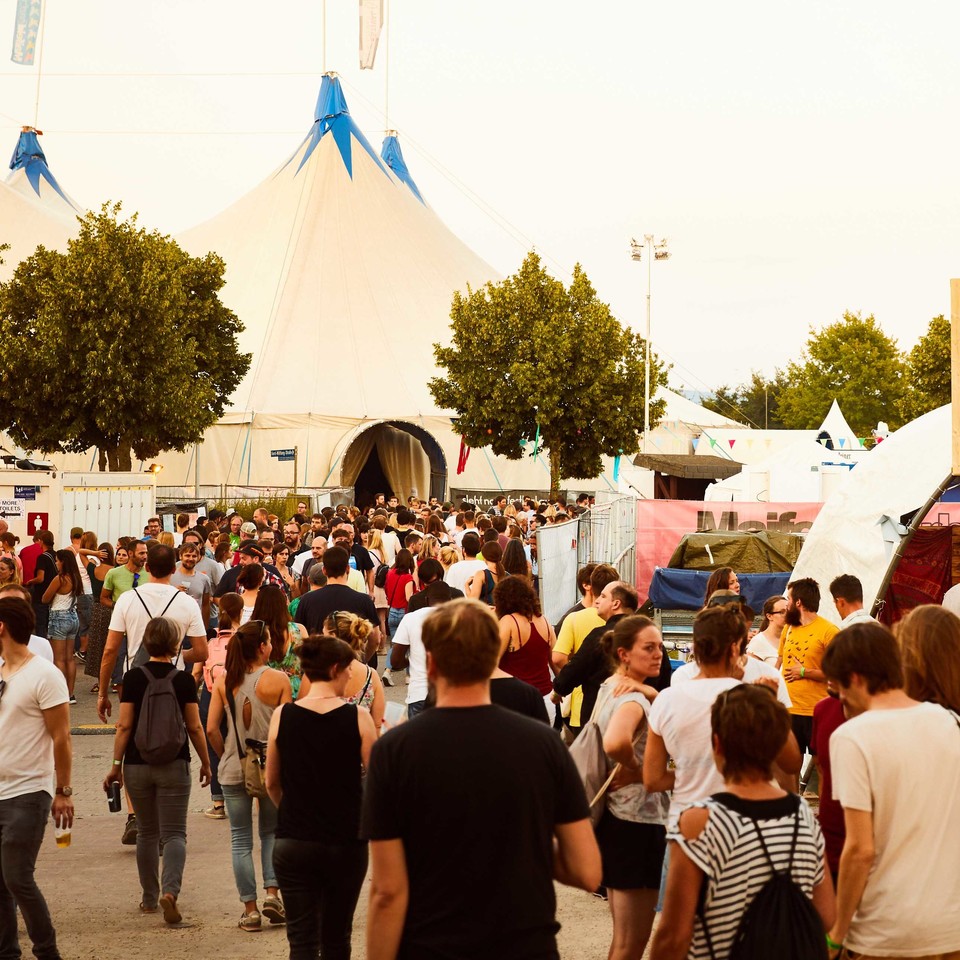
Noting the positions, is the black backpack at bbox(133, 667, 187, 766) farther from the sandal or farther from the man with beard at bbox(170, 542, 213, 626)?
the man with beard at bbox(170, 542, 213, 626)

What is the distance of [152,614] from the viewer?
7.62 meters

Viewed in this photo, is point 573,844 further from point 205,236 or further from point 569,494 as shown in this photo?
point 205,236

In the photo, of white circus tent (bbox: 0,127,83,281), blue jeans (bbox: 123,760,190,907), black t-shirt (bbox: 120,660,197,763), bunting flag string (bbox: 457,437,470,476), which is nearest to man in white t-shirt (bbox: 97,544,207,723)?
black t-shirt (bbox: 120,660,197,763)

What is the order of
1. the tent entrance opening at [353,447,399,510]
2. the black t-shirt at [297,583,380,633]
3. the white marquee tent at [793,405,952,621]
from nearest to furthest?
the black t-shirt at [297,583,380,633] → the white marquee tent at [793,405,952,621] → the tent entrance opening at [353,447,399,510]

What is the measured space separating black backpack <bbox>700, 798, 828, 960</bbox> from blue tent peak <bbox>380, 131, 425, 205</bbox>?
51691 millimetres

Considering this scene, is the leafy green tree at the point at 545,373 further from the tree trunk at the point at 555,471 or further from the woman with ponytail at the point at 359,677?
the woman with ponytail at the point at 359,677

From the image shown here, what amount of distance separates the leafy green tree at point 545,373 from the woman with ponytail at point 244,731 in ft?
94.7

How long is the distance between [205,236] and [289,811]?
149ft

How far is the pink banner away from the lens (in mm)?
20812

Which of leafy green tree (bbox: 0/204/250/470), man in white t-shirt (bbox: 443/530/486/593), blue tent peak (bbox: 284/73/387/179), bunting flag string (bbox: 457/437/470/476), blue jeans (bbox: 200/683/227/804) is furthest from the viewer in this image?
blue tent peak (bbox: 284/73/387/179)

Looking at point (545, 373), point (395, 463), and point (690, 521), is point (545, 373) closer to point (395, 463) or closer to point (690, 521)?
point (395, 463)

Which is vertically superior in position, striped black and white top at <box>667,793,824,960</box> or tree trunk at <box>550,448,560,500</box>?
tree trunk at <box>550,448,560,500</box>

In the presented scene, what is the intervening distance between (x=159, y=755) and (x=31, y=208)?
1788 inches

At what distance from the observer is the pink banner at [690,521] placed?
20.8 metres
